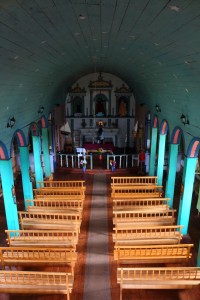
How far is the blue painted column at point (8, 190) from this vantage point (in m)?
9.34

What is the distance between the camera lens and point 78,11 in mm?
4309

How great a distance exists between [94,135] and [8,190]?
1431cm

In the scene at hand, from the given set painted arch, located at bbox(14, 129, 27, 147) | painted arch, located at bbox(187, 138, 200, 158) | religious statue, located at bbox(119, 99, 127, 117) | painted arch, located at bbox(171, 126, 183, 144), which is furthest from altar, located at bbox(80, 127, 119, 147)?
painted arch, located at bbox(187, 138, 200, 158)

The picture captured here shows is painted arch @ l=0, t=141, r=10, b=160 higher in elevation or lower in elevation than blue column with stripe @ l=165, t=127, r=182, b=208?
higher

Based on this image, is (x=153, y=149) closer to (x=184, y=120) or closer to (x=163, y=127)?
(x=163, y=127)

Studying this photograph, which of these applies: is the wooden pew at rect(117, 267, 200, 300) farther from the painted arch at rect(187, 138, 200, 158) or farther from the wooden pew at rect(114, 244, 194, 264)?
the painted arch at rect(187, 138, 200, 158)

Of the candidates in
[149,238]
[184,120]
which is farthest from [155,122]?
[149,238]

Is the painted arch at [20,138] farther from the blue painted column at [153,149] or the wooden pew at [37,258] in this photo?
the blue painted column at [153,149]

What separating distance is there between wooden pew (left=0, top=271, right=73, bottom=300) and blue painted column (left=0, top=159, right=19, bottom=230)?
299 cm

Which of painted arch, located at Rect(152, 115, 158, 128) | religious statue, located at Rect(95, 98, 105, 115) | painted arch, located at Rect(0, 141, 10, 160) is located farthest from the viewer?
religious statue, located at Rect(95, 98, 105, 115)

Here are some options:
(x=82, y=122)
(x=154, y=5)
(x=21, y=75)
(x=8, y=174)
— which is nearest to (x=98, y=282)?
(x=8, y=174)

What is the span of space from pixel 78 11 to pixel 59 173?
13.8 m

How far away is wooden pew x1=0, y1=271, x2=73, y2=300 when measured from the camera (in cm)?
694

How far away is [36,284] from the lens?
22.9 ft
